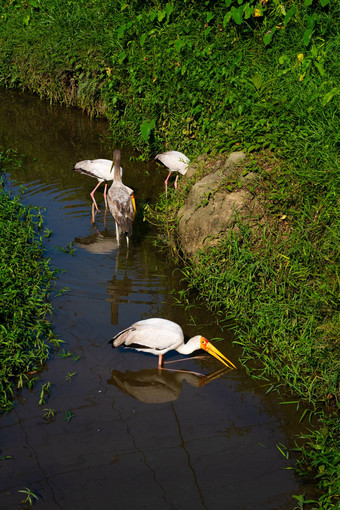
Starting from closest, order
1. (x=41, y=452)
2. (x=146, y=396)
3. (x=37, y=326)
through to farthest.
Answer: (x=41, y=452) → (x=146, y=396) → (x=37, y=326)

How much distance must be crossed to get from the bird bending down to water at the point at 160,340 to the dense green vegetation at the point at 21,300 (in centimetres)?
73

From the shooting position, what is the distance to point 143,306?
21.7ft

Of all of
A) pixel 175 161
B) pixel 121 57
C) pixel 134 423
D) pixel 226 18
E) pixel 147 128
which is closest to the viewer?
pixel 134 423

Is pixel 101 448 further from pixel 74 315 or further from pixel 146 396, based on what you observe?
pixel 74 315

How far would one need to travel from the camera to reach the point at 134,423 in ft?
16.0

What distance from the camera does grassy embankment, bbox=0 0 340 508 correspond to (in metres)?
5.60

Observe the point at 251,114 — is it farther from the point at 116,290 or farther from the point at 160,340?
the point at 160,340

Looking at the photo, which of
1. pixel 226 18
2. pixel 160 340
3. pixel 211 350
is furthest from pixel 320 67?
pixel 160 340

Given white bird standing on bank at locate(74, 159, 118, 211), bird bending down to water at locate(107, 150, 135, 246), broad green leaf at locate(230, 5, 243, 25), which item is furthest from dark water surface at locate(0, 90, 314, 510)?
broad green leaf at locate(230, 5, 243, 25)

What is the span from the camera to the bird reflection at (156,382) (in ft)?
17.3

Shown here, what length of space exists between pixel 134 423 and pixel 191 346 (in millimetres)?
1017

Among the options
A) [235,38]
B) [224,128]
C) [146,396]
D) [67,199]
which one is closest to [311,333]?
[146,396]

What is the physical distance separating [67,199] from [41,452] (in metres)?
5.07

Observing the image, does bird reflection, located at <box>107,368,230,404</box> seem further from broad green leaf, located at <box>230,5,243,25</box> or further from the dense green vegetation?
broad green leaf, located at <box>230,5,243,25</box>
